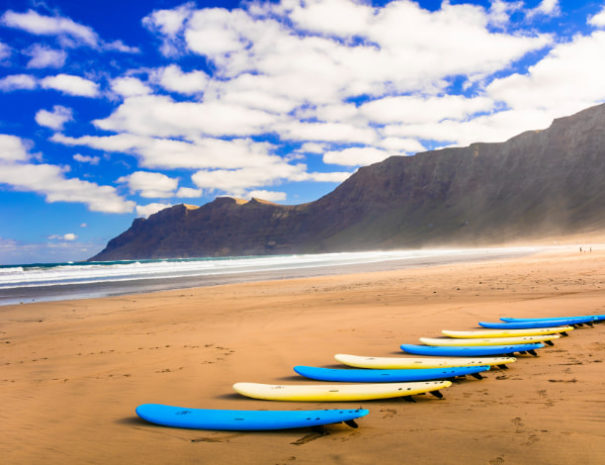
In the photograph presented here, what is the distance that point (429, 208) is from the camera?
118m

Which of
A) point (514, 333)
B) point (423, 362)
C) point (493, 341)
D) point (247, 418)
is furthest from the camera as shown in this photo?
point (514, 333)

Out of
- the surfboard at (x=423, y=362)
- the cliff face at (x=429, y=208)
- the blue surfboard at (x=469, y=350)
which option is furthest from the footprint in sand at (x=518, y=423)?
the cliff face at (x=429, y=208)

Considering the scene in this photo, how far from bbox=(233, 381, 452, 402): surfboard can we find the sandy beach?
0.08 m

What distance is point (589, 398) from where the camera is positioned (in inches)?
142

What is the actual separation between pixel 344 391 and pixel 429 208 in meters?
119

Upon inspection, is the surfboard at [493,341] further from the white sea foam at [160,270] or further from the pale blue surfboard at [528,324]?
the white sea foam at [160,270]

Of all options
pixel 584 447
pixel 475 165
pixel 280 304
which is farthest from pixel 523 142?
pixel 584 447

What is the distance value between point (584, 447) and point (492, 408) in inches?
33.0

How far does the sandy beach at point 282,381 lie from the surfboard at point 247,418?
0.07 metres

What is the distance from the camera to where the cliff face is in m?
85.9

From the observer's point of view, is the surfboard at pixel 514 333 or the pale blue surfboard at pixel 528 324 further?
the pale blue surfboard at pixel 528 324

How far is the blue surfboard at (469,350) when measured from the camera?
5.19 m

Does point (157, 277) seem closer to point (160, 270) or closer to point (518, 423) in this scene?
point (160, 270)

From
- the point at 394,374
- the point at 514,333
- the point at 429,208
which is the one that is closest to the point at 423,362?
the point at 394,374
